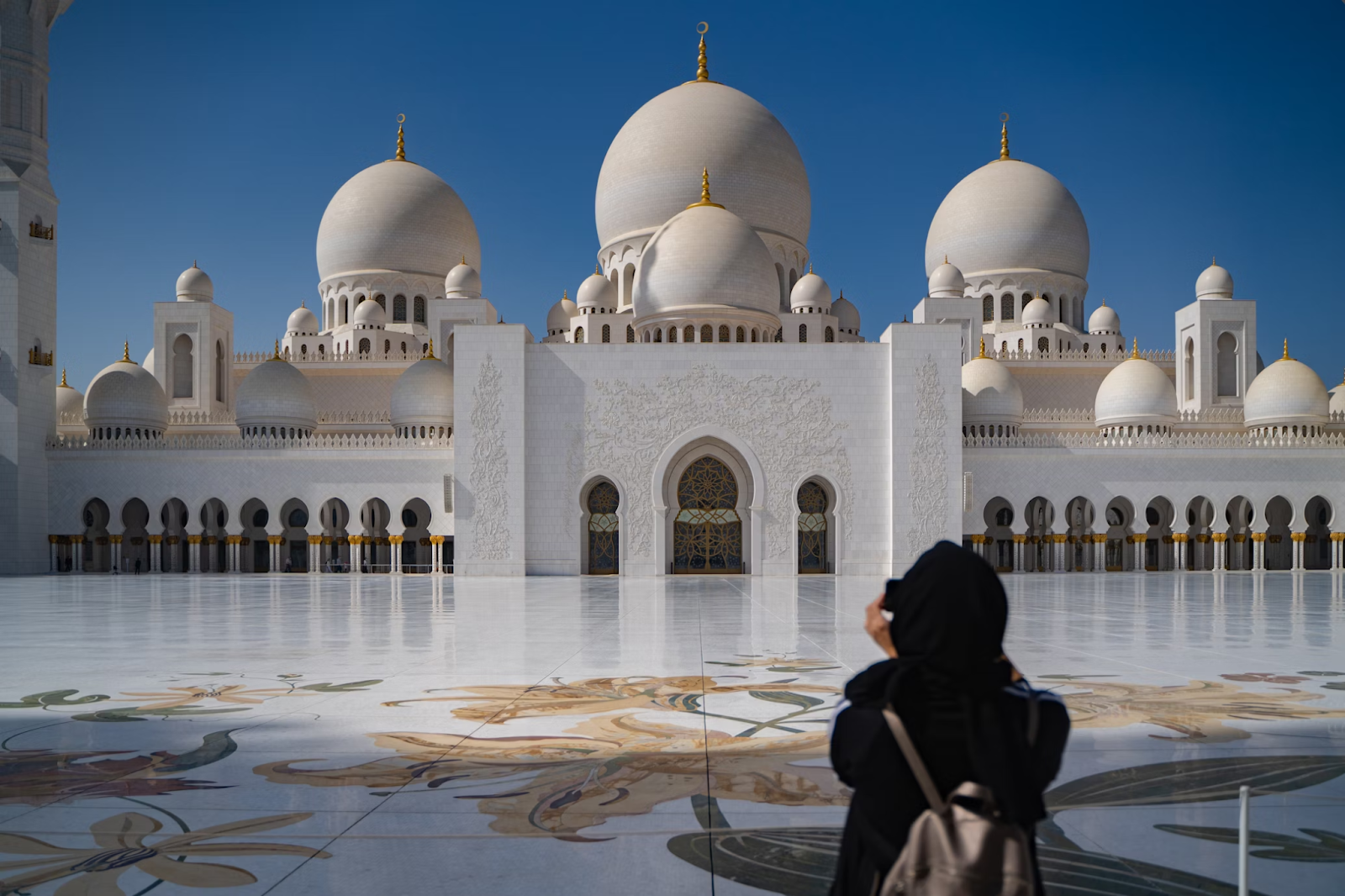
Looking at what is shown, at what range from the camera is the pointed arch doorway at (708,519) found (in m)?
19.3

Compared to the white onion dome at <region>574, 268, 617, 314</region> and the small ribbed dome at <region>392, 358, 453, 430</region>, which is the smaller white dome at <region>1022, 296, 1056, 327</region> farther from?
the small ribbed dome at <region>392, 358, 453, 430</region>

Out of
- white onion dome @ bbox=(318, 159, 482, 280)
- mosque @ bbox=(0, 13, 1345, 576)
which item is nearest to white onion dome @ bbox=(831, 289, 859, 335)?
mosque @ bbox=(0, 13, 1345, 576)

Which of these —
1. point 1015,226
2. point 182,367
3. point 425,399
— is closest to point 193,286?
point 182,367

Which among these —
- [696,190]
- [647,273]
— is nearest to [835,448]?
[647,273]

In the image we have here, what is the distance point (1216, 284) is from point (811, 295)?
9508 mm

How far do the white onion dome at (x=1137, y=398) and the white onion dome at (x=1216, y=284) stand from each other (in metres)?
4.40

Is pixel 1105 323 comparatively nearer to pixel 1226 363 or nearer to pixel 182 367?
pixel 1226 363

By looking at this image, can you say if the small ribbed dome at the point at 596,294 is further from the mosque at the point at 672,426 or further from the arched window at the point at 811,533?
the arched window at the point at 811,533

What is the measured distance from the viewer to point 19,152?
1991cm

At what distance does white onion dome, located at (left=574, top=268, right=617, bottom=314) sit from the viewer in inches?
947

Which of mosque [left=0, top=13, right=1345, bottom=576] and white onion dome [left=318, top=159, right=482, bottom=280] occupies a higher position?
white onion dome [left=318, top=159, right=482, bottom=280]

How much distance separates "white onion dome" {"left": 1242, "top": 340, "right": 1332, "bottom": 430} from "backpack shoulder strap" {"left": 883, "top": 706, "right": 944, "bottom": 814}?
23.8m

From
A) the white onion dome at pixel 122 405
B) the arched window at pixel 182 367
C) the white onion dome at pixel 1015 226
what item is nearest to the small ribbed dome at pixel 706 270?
the white onion dome at pixel 1015 226

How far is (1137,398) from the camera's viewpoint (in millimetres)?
22578
